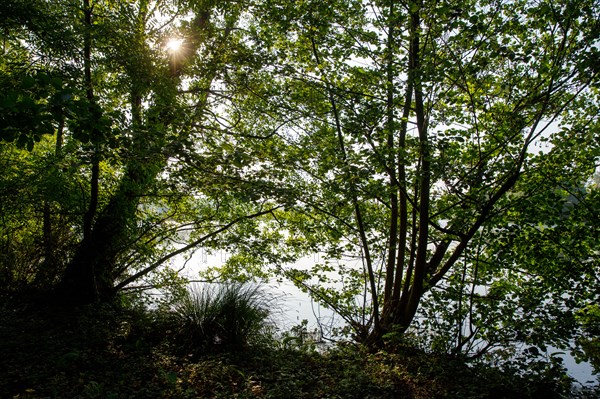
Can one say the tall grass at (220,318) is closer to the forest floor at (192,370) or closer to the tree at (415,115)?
the forest floor at (192,370)

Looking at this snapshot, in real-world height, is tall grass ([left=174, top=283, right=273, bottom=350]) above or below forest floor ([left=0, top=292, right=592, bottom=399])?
above

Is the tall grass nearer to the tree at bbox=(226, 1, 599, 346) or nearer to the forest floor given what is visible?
the forest floor

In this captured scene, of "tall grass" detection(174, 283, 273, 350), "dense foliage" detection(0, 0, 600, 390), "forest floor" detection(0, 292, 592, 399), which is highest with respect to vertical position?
"dense foliage" detection(0, 0, 600, 390)

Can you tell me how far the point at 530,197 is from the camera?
4289mm

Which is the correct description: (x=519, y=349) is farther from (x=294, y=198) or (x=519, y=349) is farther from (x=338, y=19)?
(x=338, y=19)

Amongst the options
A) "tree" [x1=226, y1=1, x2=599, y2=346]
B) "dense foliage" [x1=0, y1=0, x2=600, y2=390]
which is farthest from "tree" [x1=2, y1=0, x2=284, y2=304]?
"tree" [x1=226, y1=1, x2=599, y2=346]

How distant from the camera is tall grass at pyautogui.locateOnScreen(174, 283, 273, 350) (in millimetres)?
4594

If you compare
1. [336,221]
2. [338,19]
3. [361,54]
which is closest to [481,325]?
[336,221]

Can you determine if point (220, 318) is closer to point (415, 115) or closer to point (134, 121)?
point (134, 121)

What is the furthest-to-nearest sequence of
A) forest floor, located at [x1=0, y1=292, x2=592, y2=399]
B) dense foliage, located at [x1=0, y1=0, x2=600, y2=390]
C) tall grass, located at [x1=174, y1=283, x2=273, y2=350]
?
1. tall grass, located at [x1=174, y1=283, x2=273, y2=350]
2. dense foliage, located at [x1=0, y1=0, x2=600, y2=390]
3. forest floor, located at [x1=0, y1=292, x2=592, y2=399]

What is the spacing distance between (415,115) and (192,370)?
152 inches

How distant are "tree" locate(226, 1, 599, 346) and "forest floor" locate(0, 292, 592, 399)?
0.64 metres

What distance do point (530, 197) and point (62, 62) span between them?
564 centimetres

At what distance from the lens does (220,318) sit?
4.72 m
